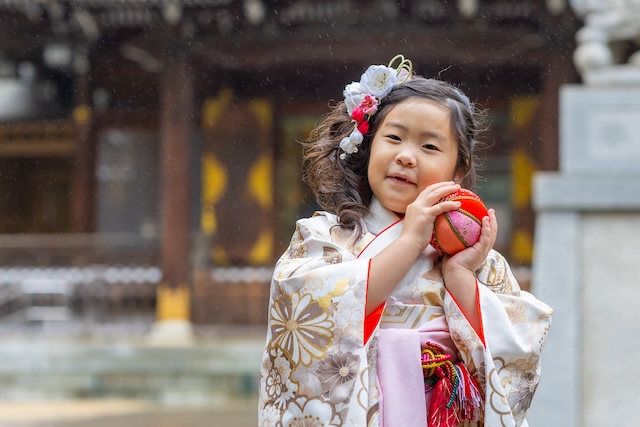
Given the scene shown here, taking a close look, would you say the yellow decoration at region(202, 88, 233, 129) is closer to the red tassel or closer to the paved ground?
the paved ground

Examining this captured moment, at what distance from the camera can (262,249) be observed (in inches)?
464

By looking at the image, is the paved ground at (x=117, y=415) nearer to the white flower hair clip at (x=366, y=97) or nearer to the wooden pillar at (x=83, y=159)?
the wooden pillar at (x=83, y=159)

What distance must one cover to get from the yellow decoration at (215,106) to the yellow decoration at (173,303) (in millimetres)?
1969

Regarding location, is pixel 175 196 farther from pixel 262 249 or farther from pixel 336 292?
pixel 336 292

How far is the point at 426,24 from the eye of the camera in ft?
34.3

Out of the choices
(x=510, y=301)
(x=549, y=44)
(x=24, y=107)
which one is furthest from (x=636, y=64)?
(x=24, y=107)

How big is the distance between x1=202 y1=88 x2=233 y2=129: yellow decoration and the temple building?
0.06 ft

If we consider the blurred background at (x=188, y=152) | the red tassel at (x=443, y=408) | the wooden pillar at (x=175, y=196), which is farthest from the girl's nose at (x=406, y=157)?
the wooden pillar at (x=175, y=196)

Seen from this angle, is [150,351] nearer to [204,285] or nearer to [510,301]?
[204,285]

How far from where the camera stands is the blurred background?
9.87m

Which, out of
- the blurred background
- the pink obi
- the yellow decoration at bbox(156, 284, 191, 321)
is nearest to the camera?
the pink obi

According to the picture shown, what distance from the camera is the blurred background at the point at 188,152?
9867 millimetres

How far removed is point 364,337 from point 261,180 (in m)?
9.77

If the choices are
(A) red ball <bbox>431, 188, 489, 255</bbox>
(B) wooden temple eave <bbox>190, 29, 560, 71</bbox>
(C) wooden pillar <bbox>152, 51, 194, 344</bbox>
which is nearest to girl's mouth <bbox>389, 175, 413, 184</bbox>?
(A) red ball <bbox>431, 188, 489, 255</bbox>
